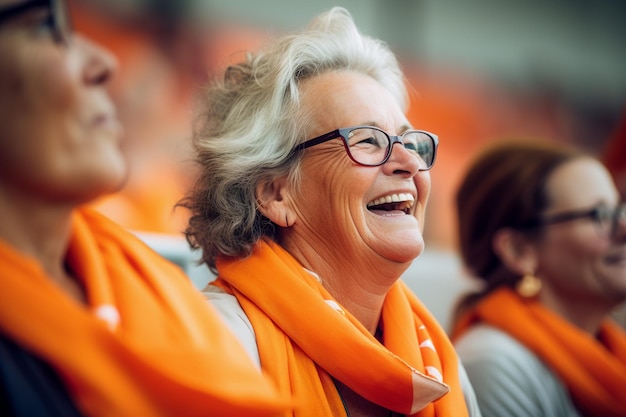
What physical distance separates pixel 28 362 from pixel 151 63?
14.4 feet

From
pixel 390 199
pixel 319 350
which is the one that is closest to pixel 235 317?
pixel 319 350

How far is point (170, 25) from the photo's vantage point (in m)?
5.57

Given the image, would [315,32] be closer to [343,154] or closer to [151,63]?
[343,154]

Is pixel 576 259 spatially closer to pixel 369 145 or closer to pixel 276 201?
pixel 369 145

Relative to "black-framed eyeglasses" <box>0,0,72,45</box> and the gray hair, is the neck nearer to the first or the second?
"black-framed eyeglasses" <box>0,0,72,45</box>

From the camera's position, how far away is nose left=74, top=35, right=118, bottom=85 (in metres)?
1.38

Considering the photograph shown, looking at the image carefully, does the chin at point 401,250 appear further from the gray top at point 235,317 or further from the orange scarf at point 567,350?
the orange scarf at point 567,350

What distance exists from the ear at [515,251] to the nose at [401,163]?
1255 mm

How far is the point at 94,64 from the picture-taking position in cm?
139

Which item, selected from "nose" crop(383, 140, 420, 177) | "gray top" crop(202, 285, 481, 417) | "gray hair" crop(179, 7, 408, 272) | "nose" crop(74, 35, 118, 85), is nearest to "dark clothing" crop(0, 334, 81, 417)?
"nose" crop(74, 35, 118, 85)

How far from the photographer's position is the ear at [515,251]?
319cm

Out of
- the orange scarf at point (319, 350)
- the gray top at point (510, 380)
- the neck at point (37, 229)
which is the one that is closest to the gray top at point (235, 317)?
the orange scarf at point (319, 350)

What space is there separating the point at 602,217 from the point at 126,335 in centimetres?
239

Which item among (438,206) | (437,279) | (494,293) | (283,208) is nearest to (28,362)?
(283,208)
